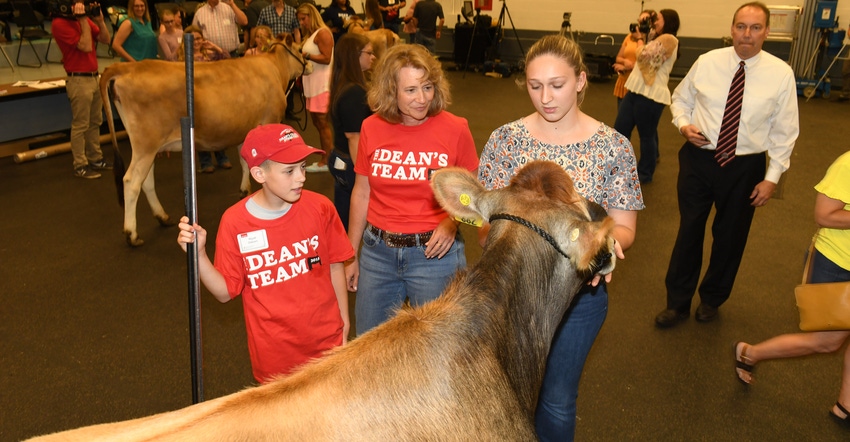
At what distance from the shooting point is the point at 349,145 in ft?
13.6

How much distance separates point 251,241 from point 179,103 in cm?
424

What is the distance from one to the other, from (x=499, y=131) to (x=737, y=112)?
2224 mm

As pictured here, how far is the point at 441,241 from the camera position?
2.93m

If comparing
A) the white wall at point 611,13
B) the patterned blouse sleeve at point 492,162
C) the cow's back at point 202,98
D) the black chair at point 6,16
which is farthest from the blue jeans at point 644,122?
the black chair at point 6,16

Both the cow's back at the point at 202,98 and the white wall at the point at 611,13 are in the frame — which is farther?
the white wall at the point at 611,13

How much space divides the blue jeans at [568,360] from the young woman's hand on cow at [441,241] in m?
0.67

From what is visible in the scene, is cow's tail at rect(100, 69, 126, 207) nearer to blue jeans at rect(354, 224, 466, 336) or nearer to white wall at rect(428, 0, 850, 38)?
blue jeans at rect(354, 224, 466, 336)

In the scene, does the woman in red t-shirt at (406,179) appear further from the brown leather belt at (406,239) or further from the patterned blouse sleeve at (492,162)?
the patterned blouse sleeve at (492,162)

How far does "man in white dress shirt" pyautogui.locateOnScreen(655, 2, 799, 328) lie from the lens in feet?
13.0

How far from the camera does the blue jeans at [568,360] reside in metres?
2.46

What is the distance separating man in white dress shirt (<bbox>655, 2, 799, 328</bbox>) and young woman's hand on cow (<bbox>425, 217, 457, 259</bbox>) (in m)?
2.09

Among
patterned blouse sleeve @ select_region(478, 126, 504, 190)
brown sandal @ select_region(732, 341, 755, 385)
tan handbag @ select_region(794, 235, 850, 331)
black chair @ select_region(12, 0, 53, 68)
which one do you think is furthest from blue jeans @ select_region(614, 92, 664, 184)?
black chair @ select_region(12, 0, 53, 68)

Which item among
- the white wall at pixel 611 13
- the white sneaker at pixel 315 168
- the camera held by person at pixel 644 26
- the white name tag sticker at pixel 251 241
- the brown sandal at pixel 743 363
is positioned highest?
the white wall at pixel 611 13

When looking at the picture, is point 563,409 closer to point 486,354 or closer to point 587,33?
point 486,354
